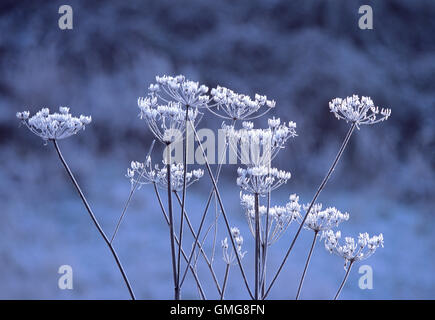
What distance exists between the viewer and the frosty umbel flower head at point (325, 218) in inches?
72.5

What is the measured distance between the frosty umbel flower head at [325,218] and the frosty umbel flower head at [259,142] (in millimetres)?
291

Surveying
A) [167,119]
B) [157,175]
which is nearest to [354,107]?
[167,119]

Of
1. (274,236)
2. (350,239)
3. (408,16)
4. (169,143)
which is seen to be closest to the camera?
(169,143)

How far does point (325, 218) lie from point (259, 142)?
0.42m

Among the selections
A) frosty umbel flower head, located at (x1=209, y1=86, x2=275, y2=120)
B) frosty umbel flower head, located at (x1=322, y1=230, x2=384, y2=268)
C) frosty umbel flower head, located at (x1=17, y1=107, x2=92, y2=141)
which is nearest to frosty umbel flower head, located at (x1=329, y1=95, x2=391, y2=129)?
frosty umbel flower head, located at (x1=209, y1=86, x2=275, y2=120)

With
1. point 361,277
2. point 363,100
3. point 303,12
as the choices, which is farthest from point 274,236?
point 303,12

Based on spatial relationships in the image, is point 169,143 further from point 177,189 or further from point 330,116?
point 330,116

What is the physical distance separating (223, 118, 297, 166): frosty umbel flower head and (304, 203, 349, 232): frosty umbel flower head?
29 centimetres

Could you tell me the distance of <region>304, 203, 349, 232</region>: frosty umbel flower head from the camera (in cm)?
184

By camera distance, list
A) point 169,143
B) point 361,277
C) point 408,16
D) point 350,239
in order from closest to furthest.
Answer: point 169,143 → point 350,239 → point 361,277 → point 408,16

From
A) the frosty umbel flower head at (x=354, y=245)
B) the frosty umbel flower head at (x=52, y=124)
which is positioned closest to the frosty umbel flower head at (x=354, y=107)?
the frosty umbel flower head at (x=354, y=245)
